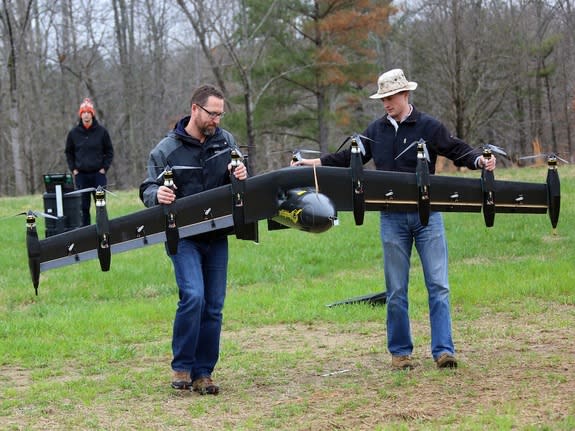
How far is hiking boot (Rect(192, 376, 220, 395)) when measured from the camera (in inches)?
281

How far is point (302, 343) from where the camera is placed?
30.3 ft

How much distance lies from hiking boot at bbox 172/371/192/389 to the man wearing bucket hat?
1.66 m

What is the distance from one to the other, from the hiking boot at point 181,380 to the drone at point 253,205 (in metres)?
1.00

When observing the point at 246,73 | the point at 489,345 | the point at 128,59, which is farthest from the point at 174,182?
the point at 128,59

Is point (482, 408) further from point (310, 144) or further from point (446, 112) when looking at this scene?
point (310, 144)

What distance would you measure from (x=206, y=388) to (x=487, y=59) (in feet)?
126

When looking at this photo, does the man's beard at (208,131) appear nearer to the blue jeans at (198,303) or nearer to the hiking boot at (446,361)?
the blue jeans at (198,303)

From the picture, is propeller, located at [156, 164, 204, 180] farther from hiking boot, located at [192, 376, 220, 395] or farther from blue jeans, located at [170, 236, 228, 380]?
hiking boot, located at [192, 376, 220, 395]

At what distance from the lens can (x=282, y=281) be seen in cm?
1348

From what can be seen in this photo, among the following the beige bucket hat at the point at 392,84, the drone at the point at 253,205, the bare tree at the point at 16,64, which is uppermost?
the bare tree at the point at 16,64

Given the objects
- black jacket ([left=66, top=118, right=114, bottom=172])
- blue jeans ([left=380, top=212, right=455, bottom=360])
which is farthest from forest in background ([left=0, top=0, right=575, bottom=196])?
blue jeans ([left=380, top=212, right=455, bottom=360])

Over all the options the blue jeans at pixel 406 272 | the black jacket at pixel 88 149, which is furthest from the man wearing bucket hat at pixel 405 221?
the black jacket at pixel 88 149

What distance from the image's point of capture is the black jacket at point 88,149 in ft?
50.4

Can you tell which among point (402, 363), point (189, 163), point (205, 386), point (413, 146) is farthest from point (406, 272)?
point (189, 163)
